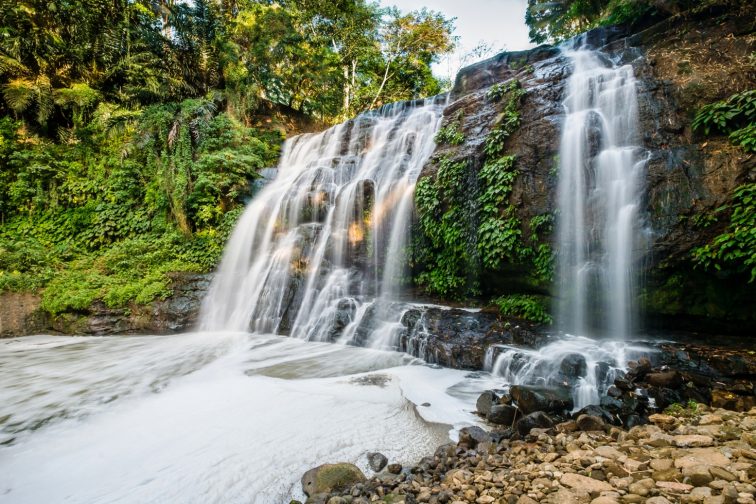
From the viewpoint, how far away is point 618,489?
2203mm

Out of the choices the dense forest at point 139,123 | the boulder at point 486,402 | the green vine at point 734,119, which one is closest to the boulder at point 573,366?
the boulder at point 486,402

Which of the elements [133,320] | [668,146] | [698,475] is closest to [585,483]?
[698,475]

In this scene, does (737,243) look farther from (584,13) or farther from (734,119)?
(584,13)

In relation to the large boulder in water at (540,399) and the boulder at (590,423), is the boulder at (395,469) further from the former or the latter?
the boulder at (590,423)

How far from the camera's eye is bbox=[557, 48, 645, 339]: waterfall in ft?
19.0

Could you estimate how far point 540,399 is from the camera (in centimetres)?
386

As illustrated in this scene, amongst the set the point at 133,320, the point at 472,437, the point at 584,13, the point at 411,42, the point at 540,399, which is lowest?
the point at 472,437

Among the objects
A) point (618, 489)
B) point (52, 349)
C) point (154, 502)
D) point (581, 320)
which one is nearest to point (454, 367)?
point (581, 320)

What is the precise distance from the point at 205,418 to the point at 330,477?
231 centimetres

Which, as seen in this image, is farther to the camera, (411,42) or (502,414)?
(411,42)

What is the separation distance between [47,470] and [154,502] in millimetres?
1482

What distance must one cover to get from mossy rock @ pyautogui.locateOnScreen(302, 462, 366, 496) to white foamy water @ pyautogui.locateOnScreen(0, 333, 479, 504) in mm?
142

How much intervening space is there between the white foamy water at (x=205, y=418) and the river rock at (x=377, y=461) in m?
0.13

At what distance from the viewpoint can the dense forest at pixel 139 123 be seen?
426 inches
